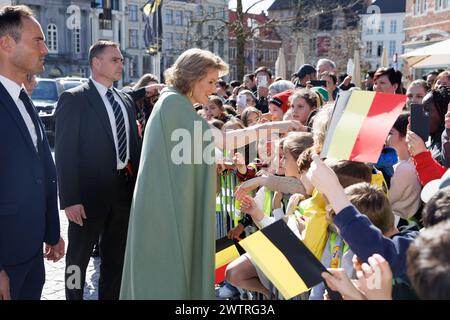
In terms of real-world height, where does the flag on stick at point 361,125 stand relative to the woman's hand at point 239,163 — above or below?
above

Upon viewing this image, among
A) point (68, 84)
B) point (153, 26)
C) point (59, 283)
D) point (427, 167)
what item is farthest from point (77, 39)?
point (427, 167)

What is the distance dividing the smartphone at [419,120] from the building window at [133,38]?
250 feet

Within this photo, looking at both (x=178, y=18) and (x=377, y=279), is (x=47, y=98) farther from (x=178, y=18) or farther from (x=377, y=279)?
(x=178, y=18)

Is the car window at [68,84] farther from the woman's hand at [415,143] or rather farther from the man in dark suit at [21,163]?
the woman's hand at [415,143]

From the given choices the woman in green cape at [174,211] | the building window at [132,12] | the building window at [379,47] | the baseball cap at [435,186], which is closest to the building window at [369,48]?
the building window at [379,47]

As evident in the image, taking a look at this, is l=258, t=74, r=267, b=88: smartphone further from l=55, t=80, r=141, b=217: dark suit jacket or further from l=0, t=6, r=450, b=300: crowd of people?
l=55, t=80, r=141, b=217: dark suit jacket

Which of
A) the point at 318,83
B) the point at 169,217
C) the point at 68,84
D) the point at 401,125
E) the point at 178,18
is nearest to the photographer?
the point at 169,217

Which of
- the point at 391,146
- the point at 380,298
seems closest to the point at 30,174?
the point at 380,298

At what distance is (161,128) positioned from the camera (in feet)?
8.59

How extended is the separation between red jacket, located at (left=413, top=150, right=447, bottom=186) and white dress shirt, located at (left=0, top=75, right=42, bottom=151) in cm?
232

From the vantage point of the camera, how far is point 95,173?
13.2ft

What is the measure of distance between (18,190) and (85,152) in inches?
48.9

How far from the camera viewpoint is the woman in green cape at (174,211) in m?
2.58
